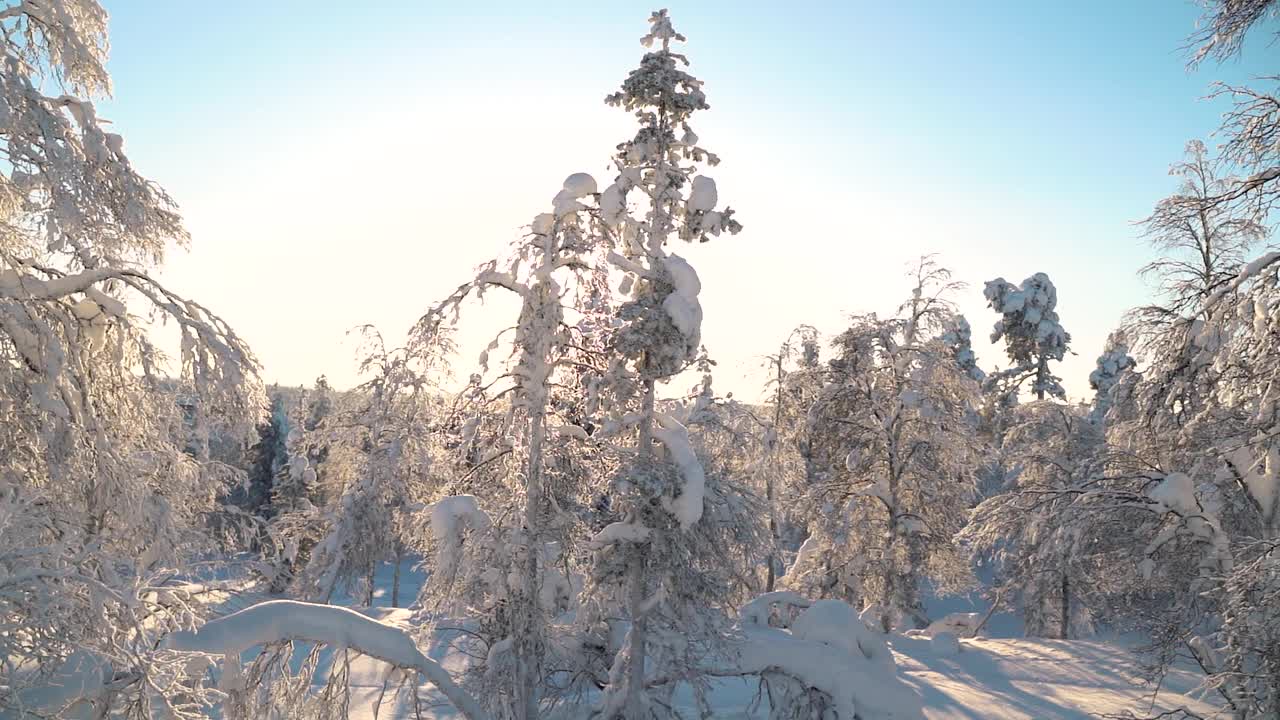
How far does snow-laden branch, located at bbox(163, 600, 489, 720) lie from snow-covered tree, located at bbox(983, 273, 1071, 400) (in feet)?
109

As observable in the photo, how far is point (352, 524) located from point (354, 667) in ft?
26.2

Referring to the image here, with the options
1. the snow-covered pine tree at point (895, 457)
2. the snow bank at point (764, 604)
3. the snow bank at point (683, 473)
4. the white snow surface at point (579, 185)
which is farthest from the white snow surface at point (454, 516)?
the snow-covered pine tree at point (895, 457)

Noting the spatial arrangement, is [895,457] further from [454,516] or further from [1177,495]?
[454,516]

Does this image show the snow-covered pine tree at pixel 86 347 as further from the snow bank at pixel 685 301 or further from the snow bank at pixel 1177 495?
the snow bank at pixel 1177 495

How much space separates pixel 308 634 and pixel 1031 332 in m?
36.1

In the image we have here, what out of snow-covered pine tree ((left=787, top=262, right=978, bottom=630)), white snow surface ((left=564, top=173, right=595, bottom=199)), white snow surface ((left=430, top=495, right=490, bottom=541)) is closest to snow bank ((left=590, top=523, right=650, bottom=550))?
white snow surface ((left=430, top=495, right=490, bottom=541))

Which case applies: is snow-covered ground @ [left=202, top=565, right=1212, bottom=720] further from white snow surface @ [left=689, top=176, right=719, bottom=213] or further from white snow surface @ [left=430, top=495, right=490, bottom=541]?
white snow surface @ [left=689, top=176, right=719, bottom=213]

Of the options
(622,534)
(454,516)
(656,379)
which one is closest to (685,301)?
(656,379)

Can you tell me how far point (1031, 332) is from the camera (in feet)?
124

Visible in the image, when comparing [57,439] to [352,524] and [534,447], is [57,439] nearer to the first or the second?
[534,447]

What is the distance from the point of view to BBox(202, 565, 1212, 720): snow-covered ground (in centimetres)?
1414

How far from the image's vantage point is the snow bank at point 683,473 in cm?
1062

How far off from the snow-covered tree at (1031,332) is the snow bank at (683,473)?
30128mm

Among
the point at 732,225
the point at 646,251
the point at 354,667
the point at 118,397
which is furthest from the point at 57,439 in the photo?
the point at 354,667
